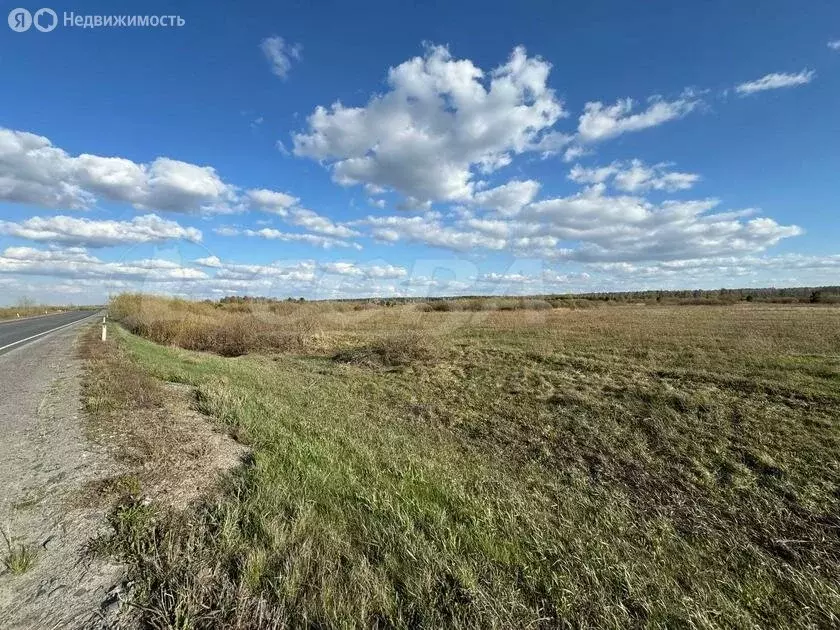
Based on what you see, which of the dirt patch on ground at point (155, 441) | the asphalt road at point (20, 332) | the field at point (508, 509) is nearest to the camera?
the field at point (508, 509)

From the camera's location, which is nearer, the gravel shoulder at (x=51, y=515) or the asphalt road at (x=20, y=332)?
the gravel shoulder at (x=51, y=515)

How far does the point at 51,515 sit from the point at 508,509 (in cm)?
424

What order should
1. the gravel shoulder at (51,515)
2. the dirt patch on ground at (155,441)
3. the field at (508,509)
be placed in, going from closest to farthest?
1. the gravel shoulder at (51,515)
2. the field at (508,509)
3. the dirt patch on ground at (155,441)

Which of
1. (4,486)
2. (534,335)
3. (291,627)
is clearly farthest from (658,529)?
(534,335)

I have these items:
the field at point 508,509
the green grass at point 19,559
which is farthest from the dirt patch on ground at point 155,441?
the green grass at point 19,559

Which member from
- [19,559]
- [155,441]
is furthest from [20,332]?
[19,559]

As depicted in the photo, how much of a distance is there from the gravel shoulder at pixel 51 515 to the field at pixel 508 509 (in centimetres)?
21

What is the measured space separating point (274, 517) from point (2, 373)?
11301mm

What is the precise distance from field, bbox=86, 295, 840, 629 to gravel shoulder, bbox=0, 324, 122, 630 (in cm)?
21

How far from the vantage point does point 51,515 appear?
10.6 ft

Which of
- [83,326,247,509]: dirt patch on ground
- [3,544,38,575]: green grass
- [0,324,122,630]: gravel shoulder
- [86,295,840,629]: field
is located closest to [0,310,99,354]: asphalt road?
[86,295,840,629]: field

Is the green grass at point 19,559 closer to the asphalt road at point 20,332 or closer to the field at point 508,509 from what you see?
the field at point 508,509

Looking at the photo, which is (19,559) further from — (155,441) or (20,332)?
(20,332)

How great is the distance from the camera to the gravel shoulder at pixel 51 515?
2322mm
